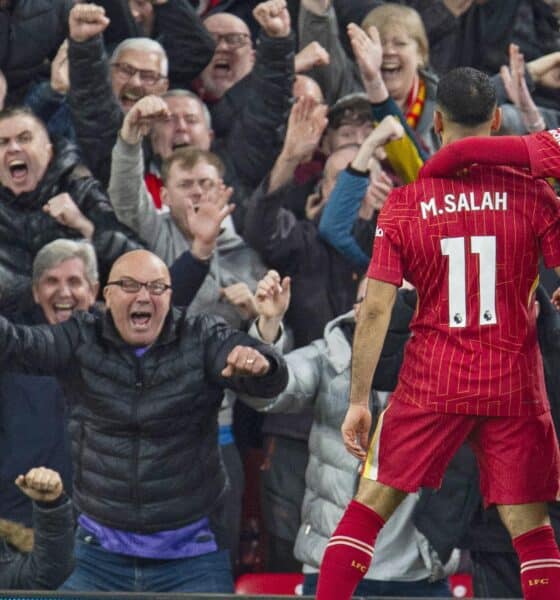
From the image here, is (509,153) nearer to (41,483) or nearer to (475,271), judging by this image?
(475,271)

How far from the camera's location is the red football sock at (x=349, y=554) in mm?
5359

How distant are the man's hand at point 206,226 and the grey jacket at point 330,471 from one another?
0.57m

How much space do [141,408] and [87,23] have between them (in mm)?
2206

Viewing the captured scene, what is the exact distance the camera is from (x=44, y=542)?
6.54 m

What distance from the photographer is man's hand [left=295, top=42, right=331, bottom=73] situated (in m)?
8.73

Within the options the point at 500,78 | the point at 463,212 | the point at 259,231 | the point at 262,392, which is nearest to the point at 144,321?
the point at 262,392

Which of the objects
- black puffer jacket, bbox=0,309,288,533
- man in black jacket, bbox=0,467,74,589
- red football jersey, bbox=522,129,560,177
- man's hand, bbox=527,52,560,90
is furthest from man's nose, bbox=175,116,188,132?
red football jersey, bbox=522,129,560,177

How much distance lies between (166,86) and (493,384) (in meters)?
3.51

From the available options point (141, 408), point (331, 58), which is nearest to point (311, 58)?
point (331, 58)

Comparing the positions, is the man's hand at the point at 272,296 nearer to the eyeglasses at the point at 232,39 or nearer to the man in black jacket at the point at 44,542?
the man in black jacket at the point at 44,542

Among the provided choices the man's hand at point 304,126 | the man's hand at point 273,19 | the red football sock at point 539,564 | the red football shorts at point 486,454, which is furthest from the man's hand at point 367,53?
the red football sock at point 539,564

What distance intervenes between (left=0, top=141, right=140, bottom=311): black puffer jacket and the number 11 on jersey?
8.46 feet

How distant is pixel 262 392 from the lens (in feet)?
21.6

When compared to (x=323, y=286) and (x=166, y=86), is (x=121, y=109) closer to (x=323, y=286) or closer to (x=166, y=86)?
(x=166, y=86)
